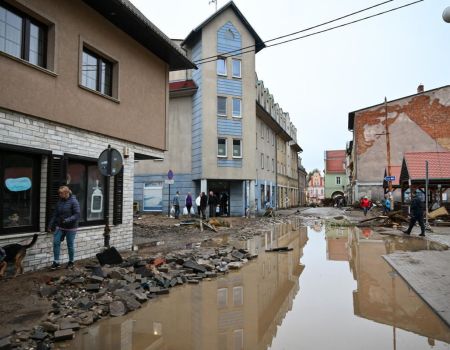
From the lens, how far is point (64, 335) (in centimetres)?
471

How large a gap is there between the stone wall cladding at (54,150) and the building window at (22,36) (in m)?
1.43

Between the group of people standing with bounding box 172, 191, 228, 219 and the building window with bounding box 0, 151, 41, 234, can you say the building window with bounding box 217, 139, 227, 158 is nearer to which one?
the group of people standing with bounding box 172, 191, 228, 219

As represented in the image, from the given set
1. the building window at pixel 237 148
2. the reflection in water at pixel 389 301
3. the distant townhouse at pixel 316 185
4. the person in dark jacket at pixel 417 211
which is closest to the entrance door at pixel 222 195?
the building window at pixel 237 148

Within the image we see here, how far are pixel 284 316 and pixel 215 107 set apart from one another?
78.9 ft

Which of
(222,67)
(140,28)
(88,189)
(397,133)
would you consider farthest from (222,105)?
(397,133)

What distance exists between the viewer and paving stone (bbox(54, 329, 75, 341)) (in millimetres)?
4676

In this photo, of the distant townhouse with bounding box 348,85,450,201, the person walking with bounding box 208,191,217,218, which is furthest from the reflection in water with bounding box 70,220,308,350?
the distant townhouse with bounding box 348,85,450,201

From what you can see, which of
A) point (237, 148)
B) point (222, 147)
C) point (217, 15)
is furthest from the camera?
point (237, 148)

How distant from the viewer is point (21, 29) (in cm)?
844

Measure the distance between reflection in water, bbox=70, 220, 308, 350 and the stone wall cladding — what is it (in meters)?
3.45

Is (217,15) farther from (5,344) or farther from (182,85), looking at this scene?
(5,344)

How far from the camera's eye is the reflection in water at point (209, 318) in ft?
15.6

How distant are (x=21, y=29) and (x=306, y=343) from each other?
8445mm

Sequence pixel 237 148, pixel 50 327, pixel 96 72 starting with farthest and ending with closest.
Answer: pixel 237 148
pixel 96 72
pixel 50 327
